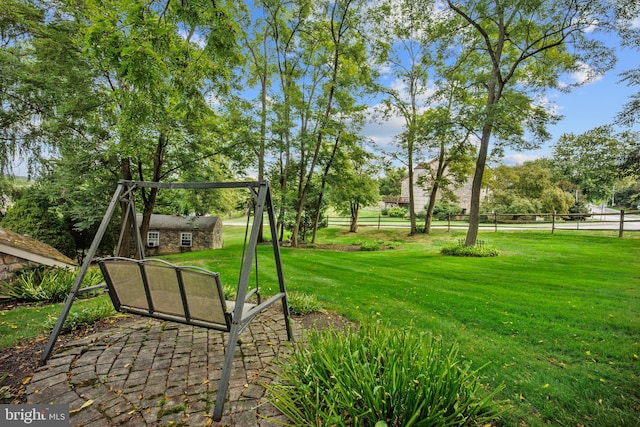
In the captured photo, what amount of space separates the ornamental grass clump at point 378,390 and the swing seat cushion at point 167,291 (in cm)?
79

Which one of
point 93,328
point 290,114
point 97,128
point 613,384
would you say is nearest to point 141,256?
point 93,328

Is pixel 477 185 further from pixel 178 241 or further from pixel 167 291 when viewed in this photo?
pixel 178 241

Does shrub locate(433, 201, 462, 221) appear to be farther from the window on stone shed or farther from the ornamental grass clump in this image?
the ornamental grass clump

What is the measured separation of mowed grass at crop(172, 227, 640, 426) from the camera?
2299 millimetres

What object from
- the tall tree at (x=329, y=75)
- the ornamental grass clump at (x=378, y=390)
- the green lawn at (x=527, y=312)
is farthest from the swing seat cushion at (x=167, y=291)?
the tall tree at (x=329, y=75)

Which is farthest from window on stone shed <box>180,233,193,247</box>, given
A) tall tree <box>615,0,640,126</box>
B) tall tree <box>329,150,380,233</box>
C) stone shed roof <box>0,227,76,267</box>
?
tall tree <box>615,0,640,126</box>

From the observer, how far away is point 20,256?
493 cm

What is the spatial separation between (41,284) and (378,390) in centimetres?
580

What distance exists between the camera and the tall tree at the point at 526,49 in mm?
8234

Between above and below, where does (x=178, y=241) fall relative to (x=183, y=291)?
below

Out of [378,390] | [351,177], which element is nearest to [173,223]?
[351,177]

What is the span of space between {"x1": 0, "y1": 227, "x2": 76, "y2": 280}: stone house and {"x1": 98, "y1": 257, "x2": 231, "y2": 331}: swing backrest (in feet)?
12.4

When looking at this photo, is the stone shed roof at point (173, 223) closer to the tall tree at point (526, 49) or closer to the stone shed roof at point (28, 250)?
the stone shed roof at point (28, 250)

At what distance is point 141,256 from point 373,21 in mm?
14520
